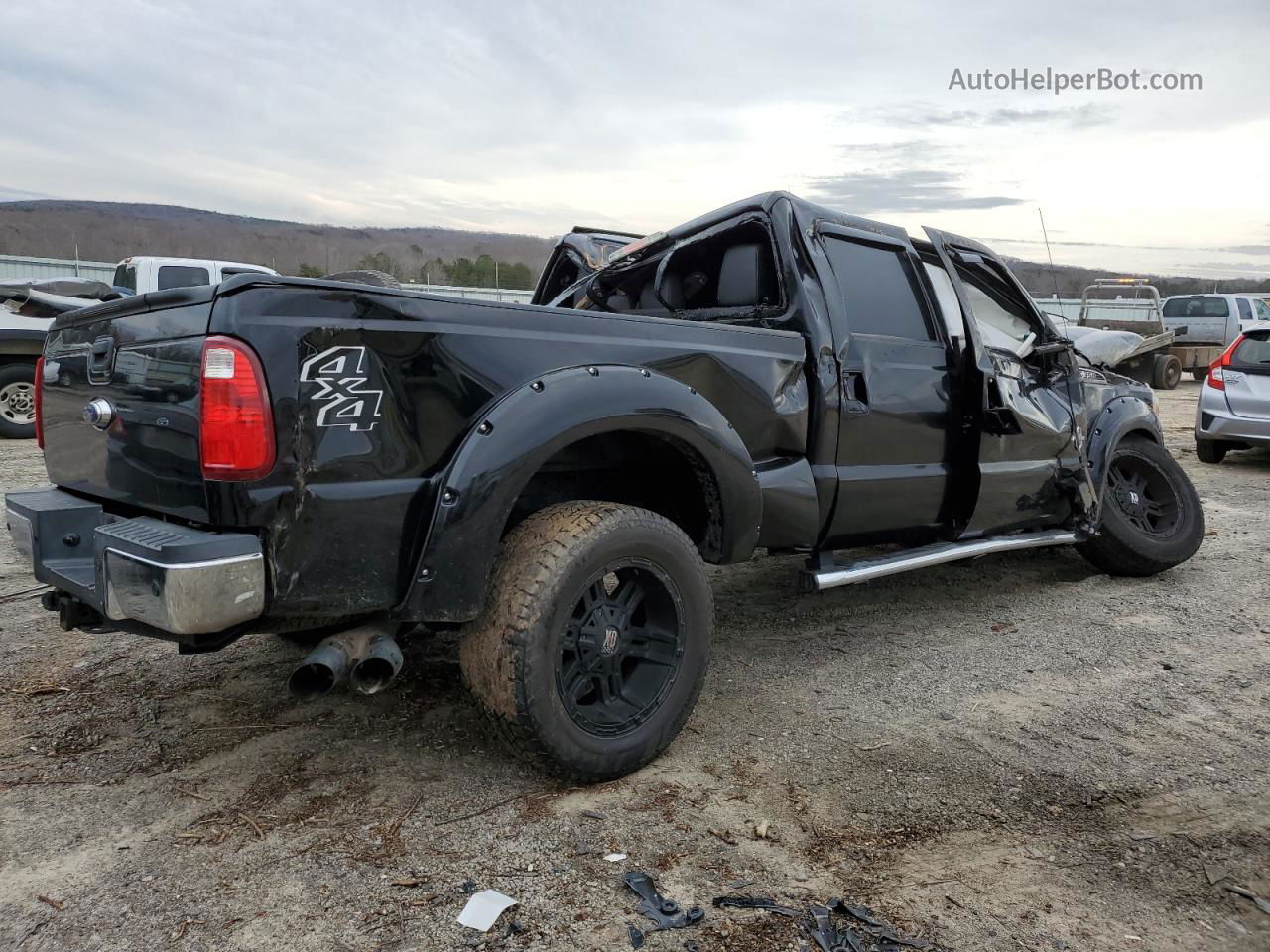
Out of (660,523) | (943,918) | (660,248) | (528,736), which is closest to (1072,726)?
(943,918)

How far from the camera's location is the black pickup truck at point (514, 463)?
7.60 feet

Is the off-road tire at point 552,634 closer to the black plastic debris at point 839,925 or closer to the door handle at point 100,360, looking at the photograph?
the black plastic debris at point 839,925

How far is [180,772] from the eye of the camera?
2883 mm

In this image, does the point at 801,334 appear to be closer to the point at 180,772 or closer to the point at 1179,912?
the point at 1179,912

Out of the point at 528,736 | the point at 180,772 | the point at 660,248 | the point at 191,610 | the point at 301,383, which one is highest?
the point at 660,248

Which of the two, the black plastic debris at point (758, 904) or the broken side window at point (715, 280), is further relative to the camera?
the broken side window at point (715, 280)

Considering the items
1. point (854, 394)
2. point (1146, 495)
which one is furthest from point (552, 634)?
point (1146, 495)

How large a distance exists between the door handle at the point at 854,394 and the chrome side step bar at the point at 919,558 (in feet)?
2.08

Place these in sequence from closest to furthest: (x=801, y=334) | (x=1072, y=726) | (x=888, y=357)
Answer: (x=1072, y=726)
(x=801, y=334)
(x=888, y=357)

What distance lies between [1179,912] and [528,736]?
167cm

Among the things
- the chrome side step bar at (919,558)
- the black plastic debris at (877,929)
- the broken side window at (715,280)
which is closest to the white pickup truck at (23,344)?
the broken side window at (715,280)

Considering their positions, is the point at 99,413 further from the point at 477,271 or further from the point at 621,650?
the point at 477,271

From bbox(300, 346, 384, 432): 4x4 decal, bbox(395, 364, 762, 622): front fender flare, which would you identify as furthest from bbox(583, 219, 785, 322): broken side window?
bbox(300, 346, 384, 432): 4x4 decal

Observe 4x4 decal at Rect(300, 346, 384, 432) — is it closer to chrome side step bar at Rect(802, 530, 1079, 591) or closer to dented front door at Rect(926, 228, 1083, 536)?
chrome side step bar at Rect(802, 530, 1079, 591)
